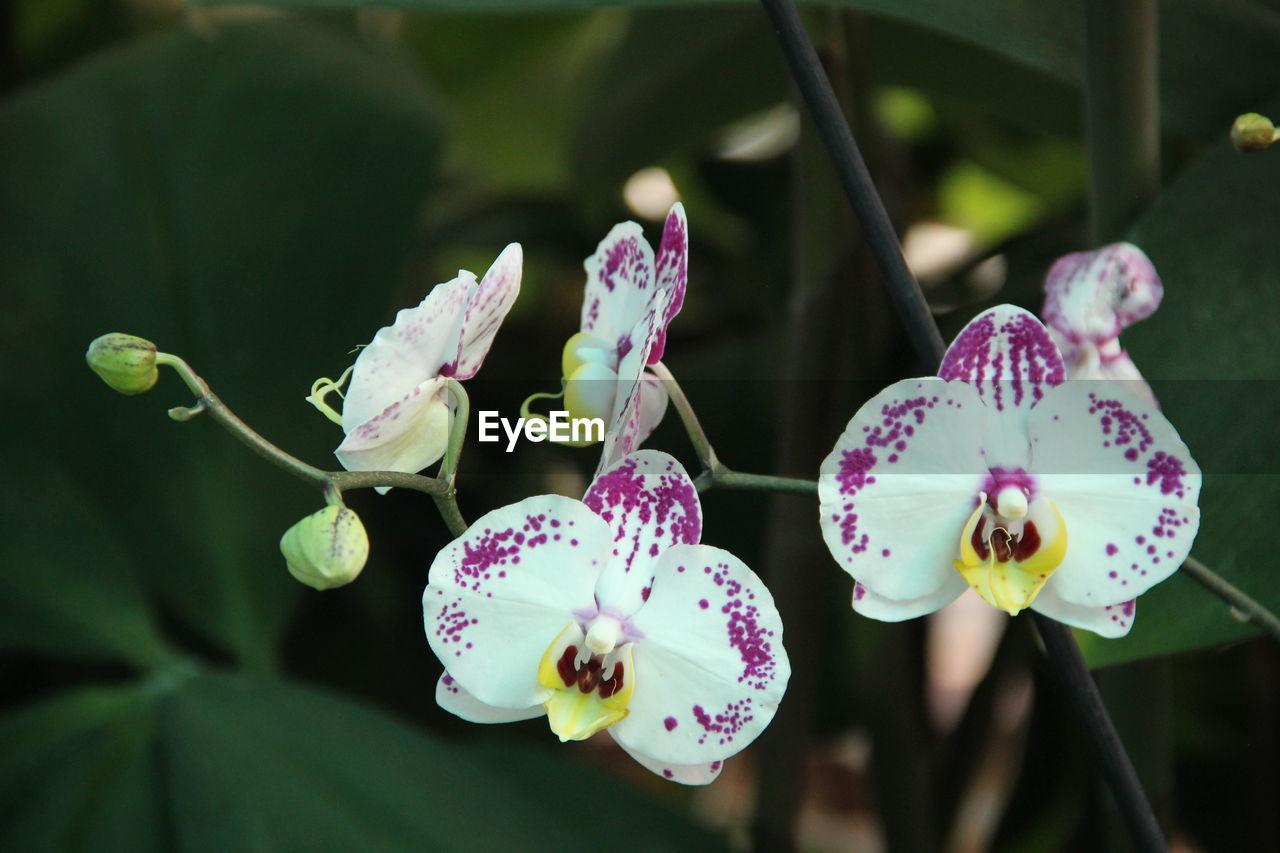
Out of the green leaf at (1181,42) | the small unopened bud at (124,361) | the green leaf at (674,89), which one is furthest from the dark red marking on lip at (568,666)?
the green leaf at (674,89)

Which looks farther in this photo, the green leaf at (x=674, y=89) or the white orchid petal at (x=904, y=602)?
the green leaf at (x=674, y=89)

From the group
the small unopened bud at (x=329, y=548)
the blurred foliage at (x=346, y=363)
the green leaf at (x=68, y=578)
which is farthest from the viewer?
the green leaf at (x=68, y=578)

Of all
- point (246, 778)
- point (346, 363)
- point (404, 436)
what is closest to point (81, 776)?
point (246, 778)

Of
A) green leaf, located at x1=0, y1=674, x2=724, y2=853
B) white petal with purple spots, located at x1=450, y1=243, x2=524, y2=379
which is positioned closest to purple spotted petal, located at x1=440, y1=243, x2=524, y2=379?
white petal with purple spots, located at x1=450, y1=243, x2=524, y2=379

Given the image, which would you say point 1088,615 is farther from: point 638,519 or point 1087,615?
point 638,519

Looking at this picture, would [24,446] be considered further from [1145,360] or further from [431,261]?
[1145,360]

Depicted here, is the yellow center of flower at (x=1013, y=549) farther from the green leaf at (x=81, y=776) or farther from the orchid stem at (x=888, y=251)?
the green leaf at (x=81, y=776)

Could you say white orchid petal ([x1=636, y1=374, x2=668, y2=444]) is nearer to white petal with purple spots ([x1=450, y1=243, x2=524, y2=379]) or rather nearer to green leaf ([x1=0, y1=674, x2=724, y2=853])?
white petal with purple spots ([x1=450, y1=243, x2=524, y2=379])
